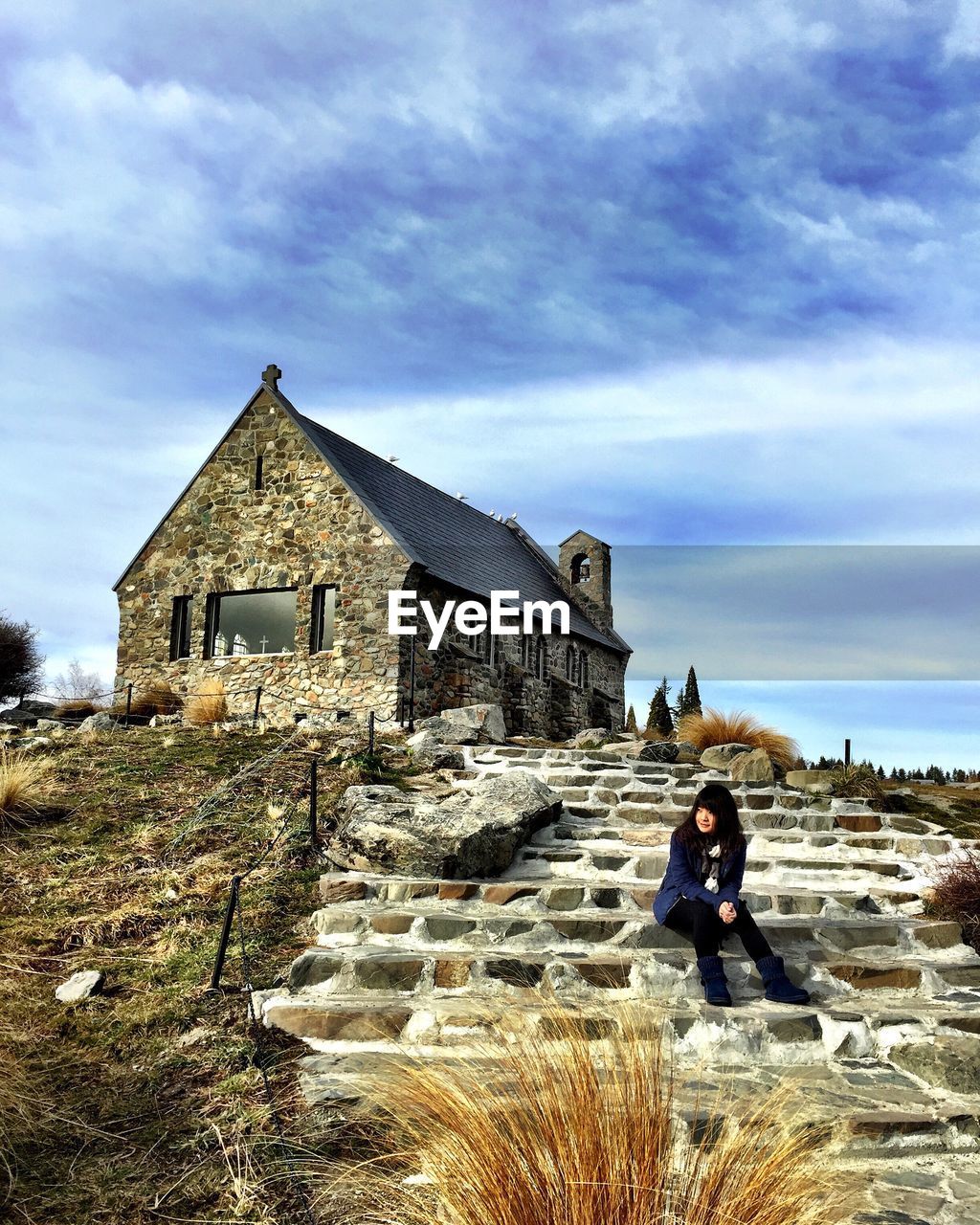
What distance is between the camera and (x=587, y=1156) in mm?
2920

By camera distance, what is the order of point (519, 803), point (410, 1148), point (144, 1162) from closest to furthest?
point (410, 1148) → point (144, 1162) → point (519, 803)

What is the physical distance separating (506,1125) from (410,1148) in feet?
1.51

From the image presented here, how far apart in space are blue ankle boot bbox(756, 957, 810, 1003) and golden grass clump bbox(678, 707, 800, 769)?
7537 millimetres

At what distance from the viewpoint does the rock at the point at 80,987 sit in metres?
5.66

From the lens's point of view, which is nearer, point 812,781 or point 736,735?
point 812,781

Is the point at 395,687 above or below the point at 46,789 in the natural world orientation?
above

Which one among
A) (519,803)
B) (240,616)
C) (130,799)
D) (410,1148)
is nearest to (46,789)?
(130,799)

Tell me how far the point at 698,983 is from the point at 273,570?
532 inches

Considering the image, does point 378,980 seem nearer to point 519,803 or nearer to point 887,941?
point 519,803

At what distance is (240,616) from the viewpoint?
18422mm

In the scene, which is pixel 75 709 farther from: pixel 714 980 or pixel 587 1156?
pixel 587 1156

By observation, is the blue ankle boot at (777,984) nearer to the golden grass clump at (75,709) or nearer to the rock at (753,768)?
the rock at (753,768)

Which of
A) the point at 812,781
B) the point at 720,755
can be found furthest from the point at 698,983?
the point at 720,755

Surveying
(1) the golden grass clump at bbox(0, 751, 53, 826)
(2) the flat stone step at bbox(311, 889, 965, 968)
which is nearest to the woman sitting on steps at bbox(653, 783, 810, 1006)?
(2) the flat stone step at bbox(311, 889, 965, 968)
